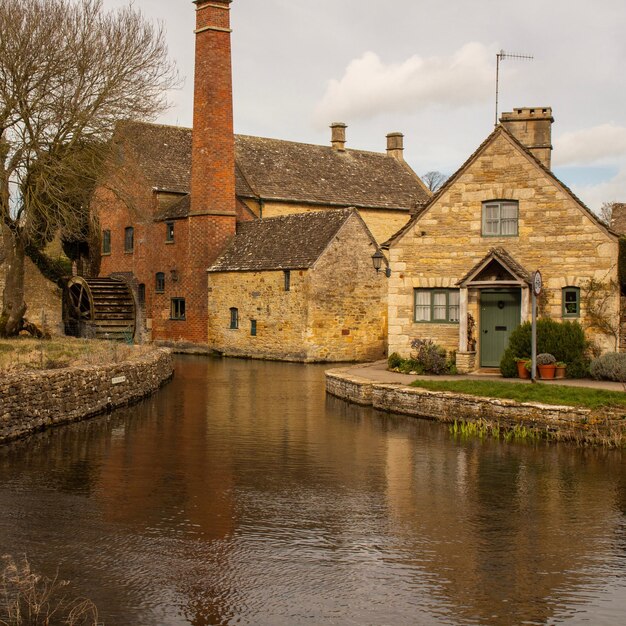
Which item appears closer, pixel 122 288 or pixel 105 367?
pixel 105 367

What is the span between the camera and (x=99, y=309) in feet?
116

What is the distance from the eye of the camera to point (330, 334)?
33.5 metres

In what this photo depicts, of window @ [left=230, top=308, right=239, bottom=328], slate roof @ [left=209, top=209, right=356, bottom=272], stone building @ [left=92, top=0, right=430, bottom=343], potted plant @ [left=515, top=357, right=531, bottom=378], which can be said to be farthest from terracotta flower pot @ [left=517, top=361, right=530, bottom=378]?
window @ [left=230, top=308, right=239, bottom=328]

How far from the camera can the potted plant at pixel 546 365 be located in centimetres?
2044

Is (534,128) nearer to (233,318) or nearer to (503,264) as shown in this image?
(503,264)

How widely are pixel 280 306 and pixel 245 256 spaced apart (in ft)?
10.0

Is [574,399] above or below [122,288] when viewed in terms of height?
below

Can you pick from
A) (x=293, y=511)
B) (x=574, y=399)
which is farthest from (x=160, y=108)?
(x=293, y=511)

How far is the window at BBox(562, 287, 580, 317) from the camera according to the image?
2181 centimetres

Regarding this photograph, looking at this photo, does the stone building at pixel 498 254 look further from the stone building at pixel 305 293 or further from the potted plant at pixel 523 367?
the stone building at pixel 305 293

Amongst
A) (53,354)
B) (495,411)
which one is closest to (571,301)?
(495,411)

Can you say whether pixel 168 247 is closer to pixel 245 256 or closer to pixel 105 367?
pixel 245 256

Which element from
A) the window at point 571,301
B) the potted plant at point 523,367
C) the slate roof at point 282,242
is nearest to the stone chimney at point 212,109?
the slate roof at point 282,242

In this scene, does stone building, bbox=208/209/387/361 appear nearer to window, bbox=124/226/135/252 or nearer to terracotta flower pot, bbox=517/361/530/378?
window, bbox=124/226/135/252
